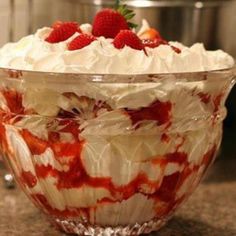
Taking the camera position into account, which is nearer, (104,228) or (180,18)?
(104,228)

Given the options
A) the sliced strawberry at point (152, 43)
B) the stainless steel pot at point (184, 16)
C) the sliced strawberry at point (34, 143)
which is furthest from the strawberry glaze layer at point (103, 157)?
the stainless steel pot at point (184, 16)

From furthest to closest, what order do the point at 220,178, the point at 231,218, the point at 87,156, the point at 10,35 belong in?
the point at 10,35 < the point at 220,178 < the point at 231,218 < the point at 87,156

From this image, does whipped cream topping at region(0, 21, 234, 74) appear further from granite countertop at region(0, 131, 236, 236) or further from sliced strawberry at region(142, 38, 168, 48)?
granite countertop at region(0, 131, 236, 236)

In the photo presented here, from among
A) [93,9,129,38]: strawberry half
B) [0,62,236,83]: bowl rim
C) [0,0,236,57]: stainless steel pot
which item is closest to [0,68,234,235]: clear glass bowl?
[0,62,236,83]: bowl rim

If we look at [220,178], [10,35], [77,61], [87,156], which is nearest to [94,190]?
[87,156]

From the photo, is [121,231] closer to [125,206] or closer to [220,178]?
[125,206]

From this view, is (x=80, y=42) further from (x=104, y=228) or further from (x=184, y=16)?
(x=184, y=16)

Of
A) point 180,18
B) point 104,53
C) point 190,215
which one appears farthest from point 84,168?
point 180,18
